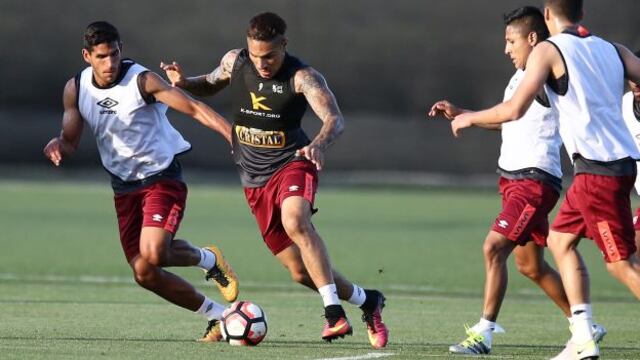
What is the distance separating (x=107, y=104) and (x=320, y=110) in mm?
1683

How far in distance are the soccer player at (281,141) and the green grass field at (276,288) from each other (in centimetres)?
49

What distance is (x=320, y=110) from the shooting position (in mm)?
8867

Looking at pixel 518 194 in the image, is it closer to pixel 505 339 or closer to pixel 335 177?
pixel 505 339

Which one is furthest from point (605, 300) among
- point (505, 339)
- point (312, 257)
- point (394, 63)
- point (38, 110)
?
point (38, 110)

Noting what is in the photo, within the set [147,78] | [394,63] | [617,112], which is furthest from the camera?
[394,63]

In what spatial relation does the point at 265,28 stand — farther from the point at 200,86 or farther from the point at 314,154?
the point at 314,154

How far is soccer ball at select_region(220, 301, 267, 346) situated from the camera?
8.74 m

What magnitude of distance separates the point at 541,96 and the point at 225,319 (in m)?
2.58

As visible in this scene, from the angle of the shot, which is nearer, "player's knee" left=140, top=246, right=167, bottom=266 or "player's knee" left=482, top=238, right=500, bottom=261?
"player's knee" left=482, top=238, right=500, bottom=261

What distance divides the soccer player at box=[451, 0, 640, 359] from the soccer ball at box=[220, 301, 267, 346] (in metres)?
1.97

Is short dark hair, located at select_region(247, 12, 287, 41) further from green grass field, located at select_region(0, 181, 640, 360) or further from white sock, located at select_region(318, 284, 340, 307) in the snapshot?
green grass field, located at select_region(0, 181, 640, 360)

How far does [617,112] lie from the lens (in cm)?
787

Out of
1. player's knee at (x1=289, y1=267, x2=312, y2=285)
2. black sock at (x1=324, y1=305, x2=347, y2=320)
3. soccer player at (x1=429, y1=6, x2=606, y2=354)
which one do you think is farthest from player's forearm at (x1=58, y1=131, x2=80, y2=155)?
soccer player at (x1=429, y1=6, x2=606, y2=354)

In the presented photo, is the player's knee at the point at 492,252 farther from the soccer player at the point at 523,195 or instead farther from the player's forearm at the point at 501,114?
the player's forearm at the point at 501,114
